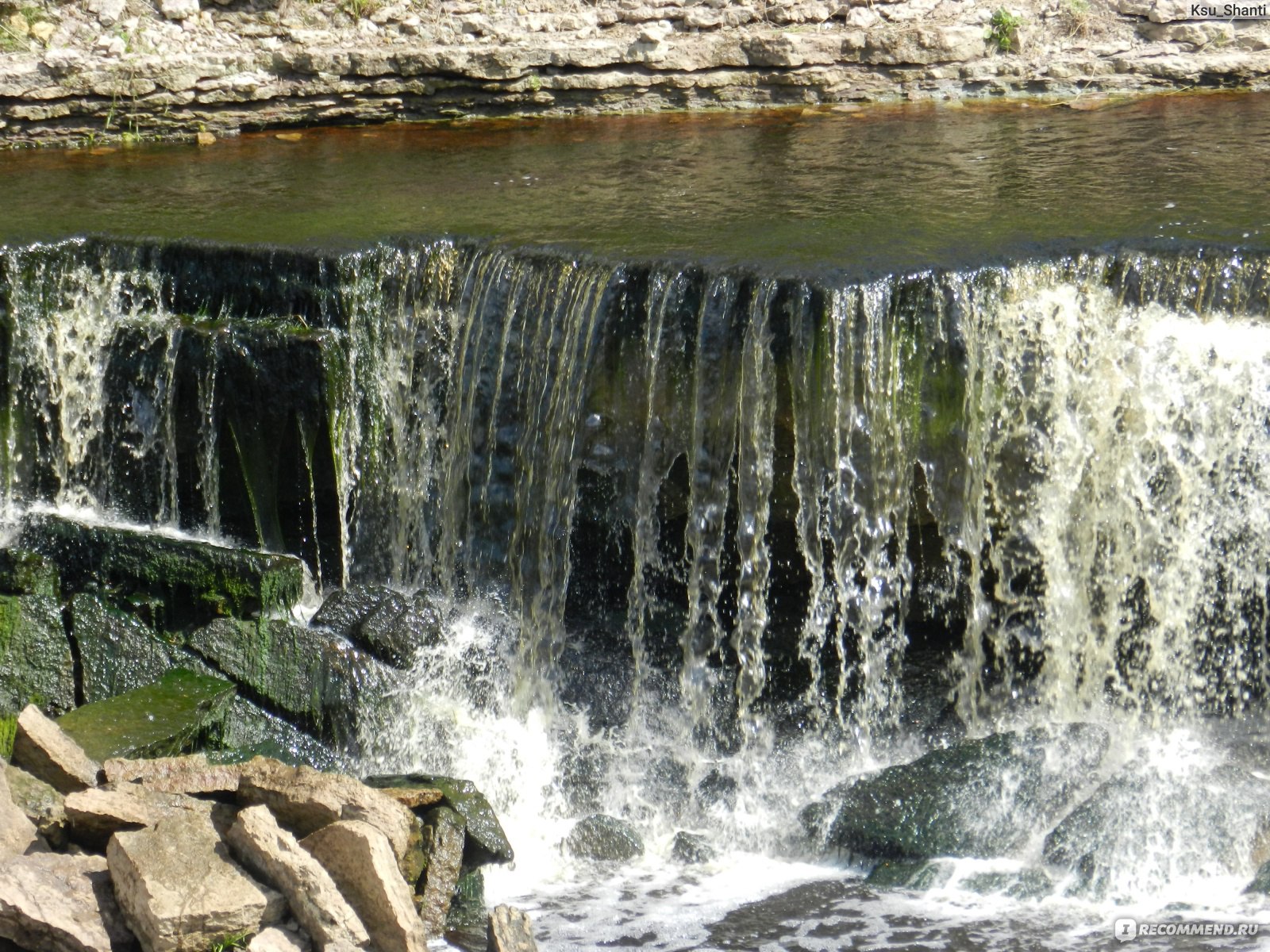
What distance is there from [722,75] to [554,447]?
491 centimetres

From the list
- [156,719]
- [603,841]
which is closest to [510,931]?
[603,841]

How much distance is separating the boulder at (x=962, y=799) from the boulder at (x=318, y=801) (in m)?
1.50

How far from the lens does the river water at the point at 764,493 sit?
5867 mm

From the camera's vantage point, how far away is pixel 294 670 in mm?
6180

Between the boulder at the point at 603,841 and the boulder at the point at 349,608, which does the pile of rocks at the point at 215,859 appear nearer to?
the boulder at the point at 603,841

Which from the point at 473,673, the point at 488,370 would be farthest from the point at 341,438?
the point at 473,673

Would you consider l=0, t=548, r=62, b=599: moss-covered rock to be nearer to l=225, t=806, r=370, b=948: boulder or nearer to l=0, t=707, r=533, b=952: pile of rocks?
l=0, t=707, r=533, b=952: pile of rocks

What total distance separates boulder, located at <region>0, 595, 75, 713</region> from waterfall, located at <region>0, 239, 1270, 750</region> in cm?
109

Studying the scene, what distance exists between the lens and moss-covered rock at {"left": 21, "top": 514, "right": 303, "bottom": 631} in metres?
6.42

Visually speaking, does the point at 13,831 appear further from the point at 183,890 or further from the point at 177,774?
the point at 183,890

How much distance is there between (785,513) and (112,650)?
2650 millimetres
